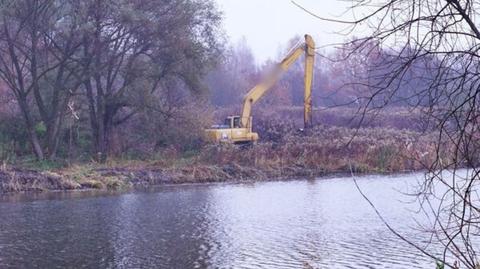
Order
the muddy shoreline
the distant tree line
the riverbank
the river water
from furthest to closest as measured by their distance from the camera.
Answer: the distant tree line < the riverbank < the muddy shoreline < the river water

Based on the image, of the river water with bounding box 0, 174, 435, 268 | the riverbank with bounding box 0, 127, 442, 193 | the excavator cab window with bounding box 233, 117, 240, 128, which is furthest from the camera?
the excavator cab window with bounding box 233, 117, 240, 128

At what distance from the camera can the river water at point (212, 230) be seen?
1302 cm

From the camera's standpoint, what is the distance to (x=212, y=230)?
1658cm

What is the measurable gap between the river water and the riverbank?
2.55 meters

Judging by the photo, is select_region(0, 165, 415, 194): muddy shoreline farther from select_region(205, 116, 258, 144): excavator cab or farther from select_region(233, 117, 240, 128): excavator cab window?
select_region(233, 117, 240, 128): excavator cab window

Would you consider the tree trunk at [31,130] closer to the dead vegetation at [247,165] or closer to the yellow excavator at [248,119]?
the dead vegetation at [247,165]

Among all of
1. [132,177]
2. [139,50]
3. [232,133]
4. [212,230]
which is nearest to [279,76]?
[232,133]

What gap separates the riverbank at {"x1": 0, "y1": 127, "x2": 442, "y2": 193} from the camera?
2797 centimetres

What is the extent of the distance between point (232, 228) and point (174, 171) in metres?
14.0

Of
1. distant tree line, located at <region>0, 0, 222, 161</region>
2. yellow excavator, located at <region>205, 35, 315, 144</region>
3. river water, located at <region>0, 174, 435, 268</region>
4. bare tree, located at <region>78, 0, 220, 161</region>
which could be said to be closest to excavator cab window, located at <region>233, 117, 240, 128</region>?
yellow excavator, located at <region>205, 35, 315, 144</region>

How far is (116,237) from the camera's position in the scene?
15.8m

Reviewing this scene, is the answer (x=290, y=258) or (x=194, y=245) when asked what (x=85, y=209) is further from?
(x=290, y=258)

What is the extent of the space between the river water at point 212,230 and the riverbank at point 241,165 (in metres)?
2.55

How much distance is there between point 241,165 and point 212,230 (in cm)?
1571
